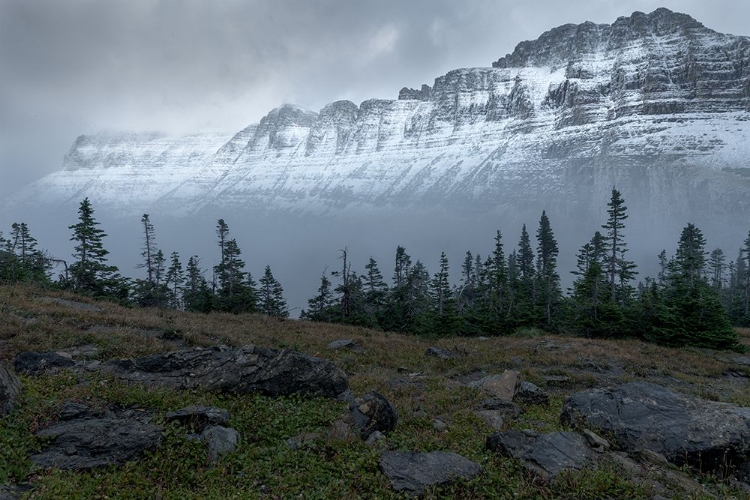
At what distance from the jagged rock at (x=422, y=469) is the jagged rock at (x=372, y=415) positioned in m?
1.33

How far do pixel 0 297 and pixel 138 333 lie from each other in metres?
7.30

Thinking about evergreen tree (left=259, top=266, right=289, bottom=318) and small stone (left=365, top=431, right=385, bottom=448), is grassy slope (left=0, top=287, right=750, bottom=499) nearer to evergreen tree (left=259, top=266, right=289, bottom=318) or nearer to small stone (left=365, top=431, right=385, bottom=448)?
small stone (left=365, top=431, right=385, bottom=448)

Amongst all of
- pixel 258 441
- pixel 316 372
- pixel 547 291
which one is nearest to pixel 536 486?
pixel 258 441

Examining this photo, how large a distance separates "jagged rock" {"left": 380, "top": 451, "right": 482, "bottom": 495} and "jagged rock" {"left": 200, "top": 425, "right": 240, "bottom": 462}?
301 centimetres

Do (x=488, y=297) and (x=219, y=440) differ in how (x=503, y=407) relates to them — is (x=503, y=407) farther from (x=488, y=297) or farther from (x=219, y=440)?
(x=488, y=297)

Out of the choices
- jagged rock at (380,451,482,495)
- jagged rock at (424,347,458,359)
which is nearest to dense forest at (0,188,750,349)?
jagged rock at (424,347,458,359)

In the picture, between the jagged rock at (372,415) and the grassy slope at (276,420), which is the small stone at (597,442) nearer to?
the grassy slope at (276,420)

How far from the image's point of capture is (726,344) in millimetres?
28578

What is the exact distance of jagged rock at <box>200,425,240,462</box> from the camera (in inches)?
278

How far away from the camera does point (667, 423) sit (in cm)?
853

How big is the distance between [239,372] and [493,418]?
23.7ft

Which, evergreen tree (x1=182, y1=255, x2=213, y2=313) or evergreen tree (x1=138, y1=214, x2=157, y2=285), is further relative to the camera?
evergreen tree (x1=138, y1=214, x2=157, y2=285)

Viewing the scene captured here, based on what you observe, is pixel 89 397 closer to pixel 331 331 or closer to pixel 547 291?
pixel 331 331

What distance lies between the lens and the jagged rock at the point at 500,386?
42.9 feet
